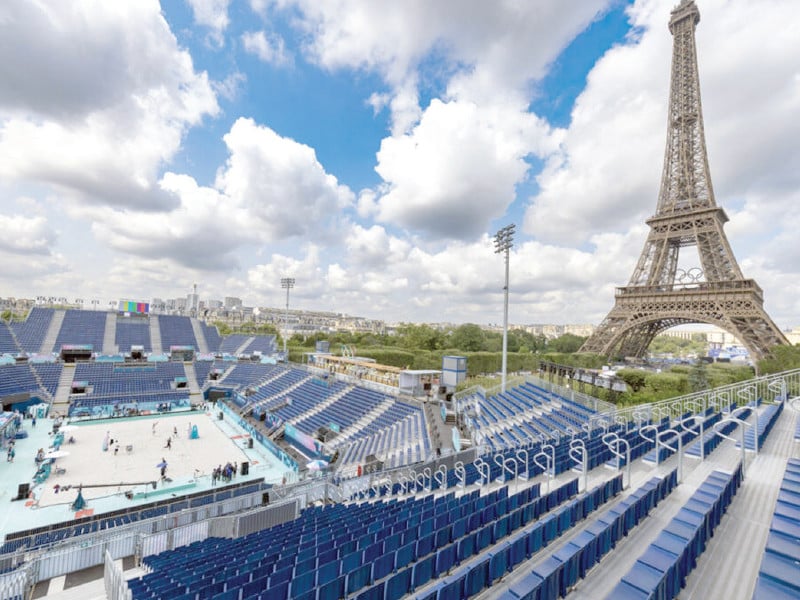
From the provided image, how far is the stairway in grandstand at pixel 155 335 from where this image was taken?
146ft

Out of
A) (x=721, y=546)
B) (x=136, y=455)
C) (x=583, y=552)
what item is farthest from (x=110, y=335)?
(x=721, y=546)

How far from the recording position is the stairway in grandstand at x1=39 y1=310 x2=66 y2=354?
37938 mm

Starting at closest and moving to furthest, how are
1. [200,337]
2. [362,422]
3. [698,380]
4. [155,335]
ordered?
[698,380]
[362,422]
[155,335]
[200,337]

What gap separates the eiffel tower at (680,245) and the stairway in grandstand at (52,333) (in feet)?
187

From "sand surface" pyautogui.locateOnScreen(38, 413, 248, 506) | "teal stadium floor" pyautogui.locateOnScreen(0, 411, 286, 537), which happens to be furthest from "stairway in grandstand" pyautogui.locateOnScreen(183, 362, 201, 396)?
"teal stadium floor" pyautogui.locateOnScreen(0, 411, 286, 537)

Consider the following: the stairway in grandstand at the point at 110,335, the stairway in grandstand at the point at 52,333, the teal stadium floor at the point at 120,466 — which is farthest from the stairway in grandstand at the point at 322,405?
the stairway in grandstand at the point at 52,333

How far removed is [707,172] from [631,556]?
3818 cm

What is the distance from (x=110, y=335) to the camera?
4312cm

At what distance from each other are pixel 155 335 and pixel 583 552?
2139 inches

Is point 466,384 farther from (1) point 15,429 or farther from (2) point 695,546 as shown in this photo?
(1) point 15,429

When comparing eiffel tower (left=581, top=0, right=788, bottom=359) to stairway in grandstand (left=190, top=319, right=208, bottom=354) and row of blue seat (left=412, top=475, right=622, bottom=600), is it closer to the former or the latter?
row of blue seat (left=412, top=475, right=622, bottom=600)

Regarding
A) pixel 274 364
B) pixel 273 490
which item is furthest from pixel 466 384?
pixel 274 364

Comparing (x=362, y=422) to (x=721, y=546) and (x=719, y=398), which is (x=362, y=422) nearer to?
(x=719, y=398)

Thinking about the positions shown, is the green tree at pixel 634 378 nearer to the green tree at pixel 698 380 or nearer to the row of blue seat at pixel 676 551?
the green tree at pixel 698 380
